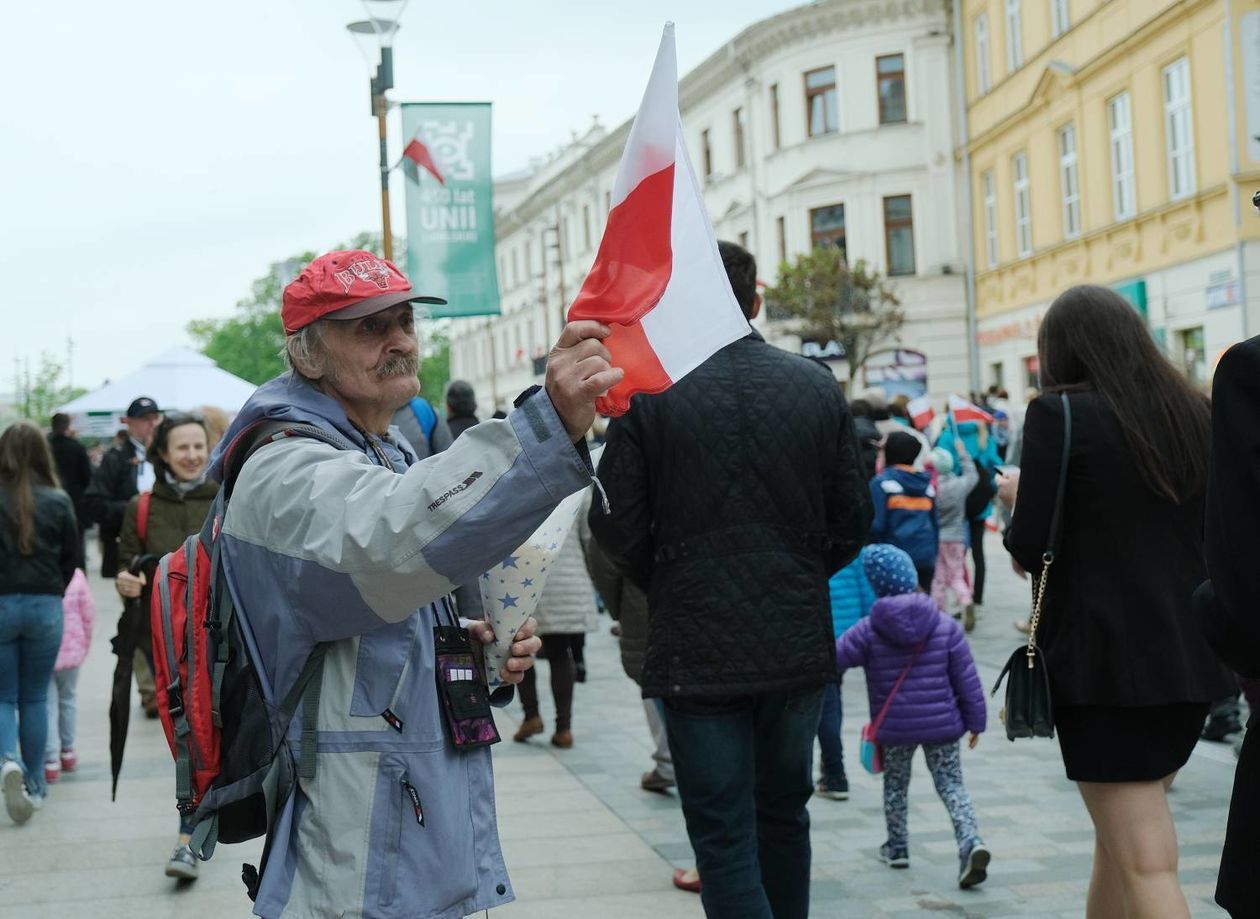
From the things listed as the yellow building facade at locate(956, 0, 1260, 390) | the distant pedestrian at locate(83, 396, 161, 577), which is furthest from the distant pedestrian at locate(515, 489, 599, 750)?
the yellow building facade at locate(956, 0, 1260, 390)

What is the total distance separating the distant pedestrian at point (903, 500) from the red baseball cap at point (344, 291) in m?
7.27

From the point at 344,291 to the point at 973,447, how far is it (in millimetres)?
11042

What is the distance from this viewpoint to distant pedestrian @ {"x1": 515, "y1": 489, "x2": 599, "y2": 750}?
9008mm

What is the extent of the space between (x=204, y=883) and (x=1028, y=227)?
29032 mm

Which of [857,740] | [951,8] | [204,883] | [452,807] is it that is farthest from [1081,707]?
[951,8]

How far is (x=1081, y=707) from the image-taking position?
3994mm

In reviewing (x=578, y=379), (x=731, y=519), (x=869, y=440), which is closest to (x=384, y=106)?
Result: (x=869, y=440)

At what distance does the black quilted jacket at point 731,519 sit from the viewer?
4.14m

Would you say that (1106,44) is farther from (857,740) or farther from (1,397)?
(1,397)

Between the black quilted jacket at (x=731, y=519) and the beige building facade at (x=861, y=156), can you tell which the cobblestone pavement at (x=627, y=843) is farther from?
the beige building facade at (x=861, y=156)

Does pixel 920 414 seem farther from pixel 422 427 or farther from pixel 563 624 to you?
pixel 422 427

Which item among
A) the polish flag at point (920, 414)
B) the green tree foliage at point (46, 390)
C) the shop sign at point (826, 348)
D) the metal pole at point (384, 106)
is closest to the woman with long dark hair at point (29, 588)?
the metal pole at point (384, 106)

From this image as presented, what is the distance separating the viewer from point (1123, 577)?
3998 millimetres

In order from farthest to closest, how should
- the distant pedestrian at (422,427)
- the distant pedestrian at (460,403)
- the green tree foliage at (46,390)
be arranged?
the green tree foliage at (46,390) < the distant pedestrian at (460,403) < the distant pedestrian at (422,427)
